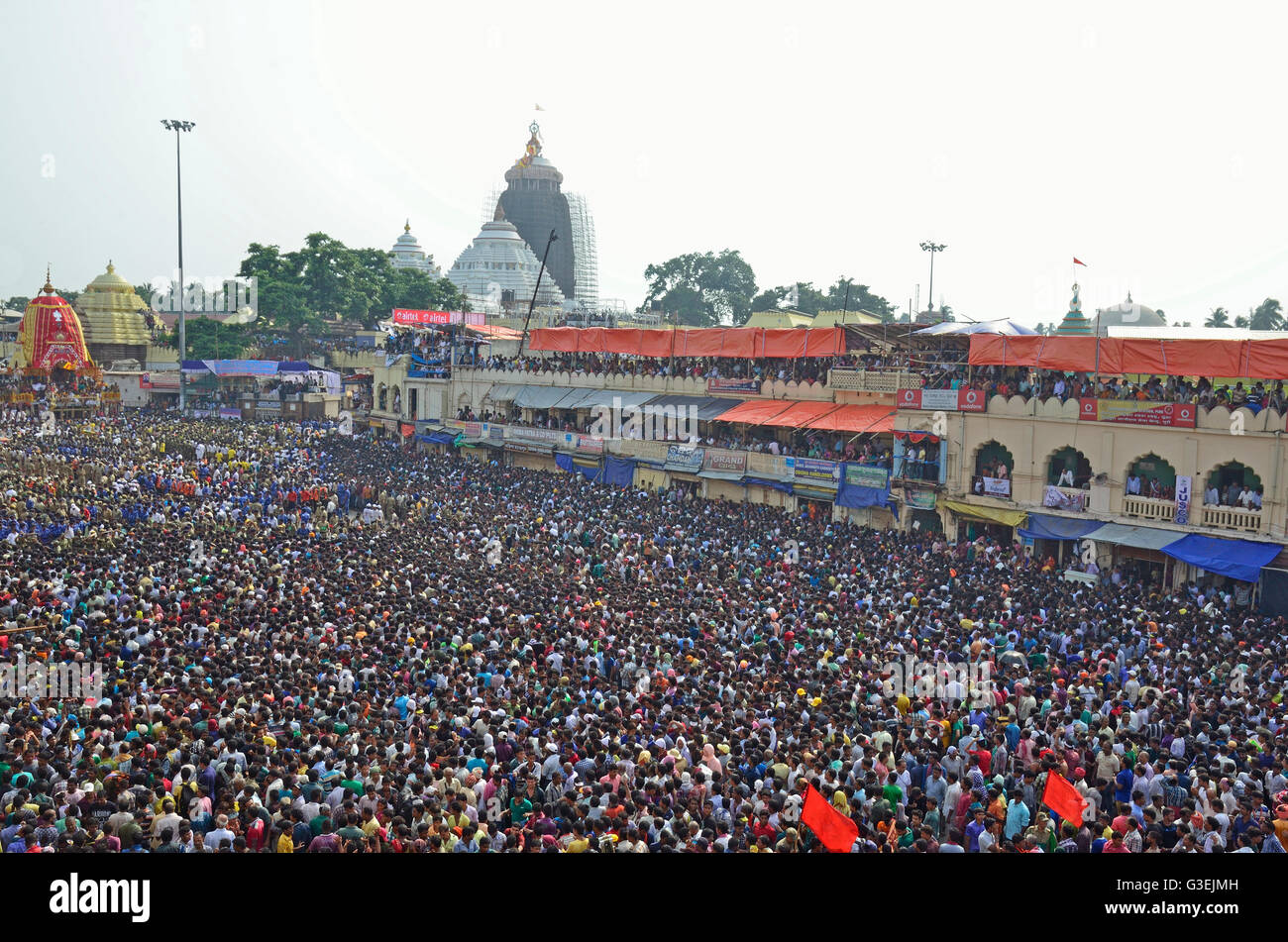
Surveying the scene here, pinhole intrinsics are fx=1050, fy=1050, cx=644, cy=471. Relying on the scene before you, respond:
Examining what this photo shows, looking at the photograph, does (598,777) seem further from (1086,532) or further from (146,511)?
(146,511)

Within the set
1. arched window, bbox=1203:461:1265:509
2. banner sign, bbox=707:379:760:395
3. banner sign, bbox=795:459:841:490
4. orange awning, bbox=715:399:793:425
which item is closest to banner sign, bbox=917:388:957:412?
banner sign, bbox=795:459:841:490

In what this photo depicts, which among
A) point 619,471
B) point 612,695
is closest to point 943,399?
point 619,471

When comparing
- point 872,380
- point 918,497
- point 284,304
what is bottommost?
point 918,497

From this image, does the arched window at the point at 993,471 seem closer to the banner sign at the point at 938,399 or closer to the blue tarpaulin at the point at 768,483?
the banner sign at the point at 938,399

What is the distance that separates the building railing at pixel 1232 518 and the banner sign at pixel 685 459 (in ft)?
47.6

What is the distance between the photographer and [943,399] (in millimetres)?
26469

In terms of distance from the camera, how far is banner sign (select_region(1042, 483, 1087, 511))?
23406mm

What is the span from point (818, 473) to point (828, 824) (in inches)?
790

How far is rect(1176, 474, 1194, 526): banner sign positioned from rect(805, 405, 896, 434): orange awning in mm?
7293

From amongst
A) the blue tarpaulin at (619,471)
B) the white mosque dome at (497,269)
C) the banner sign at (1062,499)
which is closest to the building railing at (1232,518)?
the banner sign at (1062,499)

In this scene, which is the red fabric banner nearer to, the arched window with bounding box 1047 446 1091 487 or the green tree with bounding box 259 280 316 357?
the arched window with bounding box 1047 446 1091 487

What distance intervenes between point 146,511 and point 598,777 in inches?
799

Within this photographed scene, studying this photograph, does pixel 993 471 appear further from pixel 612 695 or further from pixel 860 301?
pixel 860 301

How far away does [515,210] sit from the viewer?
317 feet
